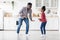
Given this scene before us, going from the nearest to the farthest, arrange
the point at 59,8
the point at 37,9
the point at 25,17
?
1. the point at 25,17
2. the point at 59,8
3. the point at 37,9

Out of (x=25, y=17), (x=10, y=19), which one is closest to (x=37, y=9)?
(x=10, y=19)

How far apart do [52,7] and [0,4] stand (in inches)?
101

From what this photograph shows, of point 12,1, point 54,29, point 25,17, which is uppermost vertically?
point 12,1

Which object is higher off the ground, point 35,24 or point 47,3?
point 47,3

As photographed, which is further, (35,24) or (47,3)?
(47,3)

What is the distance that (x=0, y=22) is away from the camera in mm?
9266

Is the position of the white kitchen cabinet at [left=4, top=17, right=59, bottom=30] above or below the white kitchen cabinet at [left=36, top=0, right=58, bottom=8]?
below

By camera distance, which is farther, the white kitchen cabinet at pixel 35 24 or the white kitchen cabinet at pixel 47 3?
the white kitchen cabinet at pixel 47 3

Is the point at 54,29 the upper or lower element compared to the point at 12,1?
lower

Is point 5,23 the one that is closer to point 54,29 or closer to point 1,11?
point 1,11

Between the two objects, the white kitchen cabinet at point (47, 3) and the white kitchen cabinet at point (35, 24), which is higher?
the white kitchen cabinet at point (47, 3)

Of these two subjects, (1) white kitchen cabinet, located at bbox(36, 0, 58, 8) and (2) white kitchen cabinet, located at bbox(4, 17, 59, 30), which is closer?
(2) white kitchen cabinet, located at bbox(4, 17, 59, 30)

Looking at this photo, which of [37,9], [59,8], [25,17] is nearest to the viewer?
[25,17]

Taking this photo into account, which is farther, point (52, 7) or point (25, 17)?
point (52, 7)
